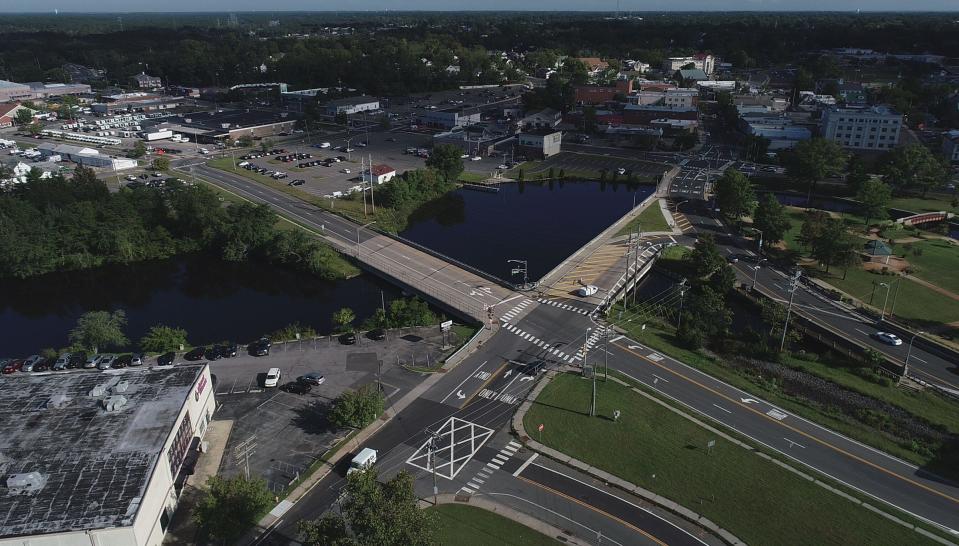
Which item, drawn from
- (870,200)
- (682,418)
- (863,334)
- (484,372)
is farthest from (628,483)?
(870,200)

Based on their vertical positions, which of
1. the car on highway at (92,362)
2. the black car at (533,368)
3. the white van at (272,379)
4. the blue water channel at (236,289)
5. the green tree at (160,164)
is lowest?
the blue water channel at (236,289)

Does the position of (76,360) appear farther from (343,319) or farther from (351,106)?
(351,106)

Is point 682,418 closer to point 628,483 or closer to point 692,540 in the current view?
point 628,483

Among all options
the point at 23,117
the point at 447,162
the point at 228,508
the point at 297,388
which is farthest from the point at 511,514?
the point at 23,117

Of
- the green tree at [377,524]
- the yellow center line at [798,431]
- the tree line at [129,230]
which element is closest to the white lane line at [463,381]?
the yellow center line at [798,431]

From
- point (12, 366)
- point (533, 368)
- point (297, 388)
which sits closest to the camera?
point (297, 388)

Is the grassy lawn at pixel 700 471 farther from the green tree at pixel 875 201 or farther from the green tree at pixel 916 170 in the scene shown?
the green tree at pixel 916 170
